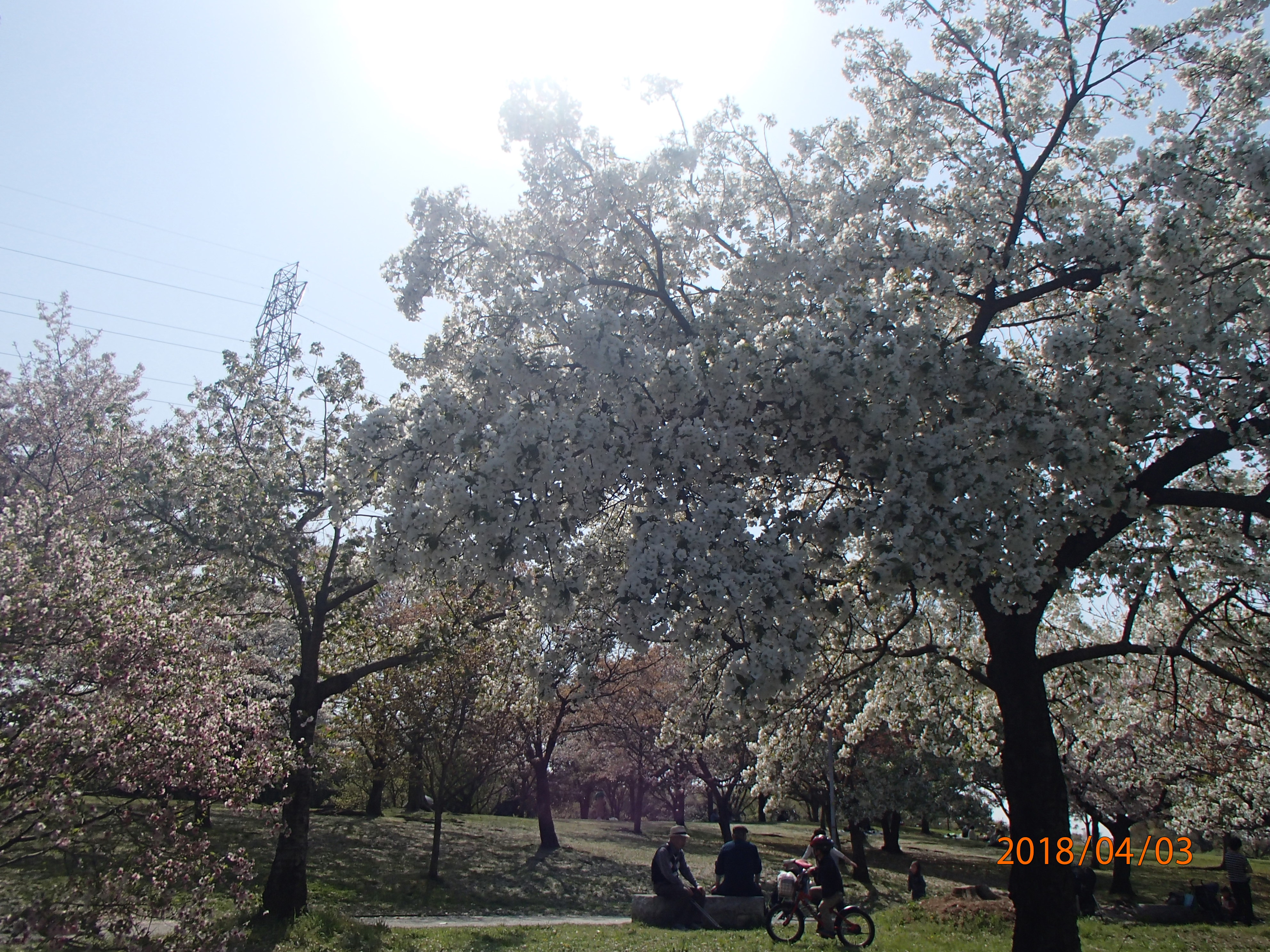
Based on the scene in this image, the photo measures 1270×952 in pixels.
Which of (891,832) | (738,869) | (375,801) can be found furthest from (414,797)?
(738,869)

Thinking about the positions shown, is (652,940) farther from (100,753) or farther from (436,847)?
(436,847)

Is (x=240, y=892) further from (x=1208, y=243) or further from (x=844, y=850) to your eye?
(x=844, y=850)

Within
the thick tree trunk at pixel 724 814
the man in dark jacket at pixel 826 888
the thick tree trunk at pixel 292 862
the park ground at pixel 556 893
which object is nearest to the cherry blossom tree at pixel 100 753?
the park ground at pixel 556 893

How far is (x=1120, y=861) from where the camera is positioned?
86.6 feet

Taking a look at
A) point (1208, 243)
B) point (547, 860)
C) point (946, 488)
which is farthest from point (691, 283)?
point (547, 860)

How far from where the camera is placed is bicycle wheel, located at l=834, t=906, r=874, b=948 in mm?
11898

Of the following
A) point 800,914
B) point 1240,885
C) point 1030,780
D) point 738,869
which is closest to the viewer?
point 1030,780

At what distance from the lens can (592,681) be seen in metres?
9.02

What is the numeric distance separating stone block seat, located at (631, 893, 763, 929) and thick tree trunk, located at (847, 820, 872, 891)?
14384 mm

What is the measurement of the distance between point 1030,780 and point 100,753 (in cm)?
1022

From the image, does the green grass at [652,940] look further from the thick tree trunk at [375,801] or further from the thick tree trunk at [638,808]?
the thick tree trunk at [638,808]

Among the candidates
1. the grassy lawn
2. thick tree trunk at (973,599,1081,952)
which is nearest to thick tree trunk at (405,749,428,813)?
the grassy lawn

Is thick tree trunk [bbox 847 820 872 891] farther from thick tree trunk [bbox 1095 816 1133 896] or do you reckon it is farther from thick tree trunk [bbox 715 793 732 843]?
thick tree trunk [bbox 1095 816 1133 896]

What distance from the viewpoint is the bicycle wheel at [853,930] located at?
1190 cm
